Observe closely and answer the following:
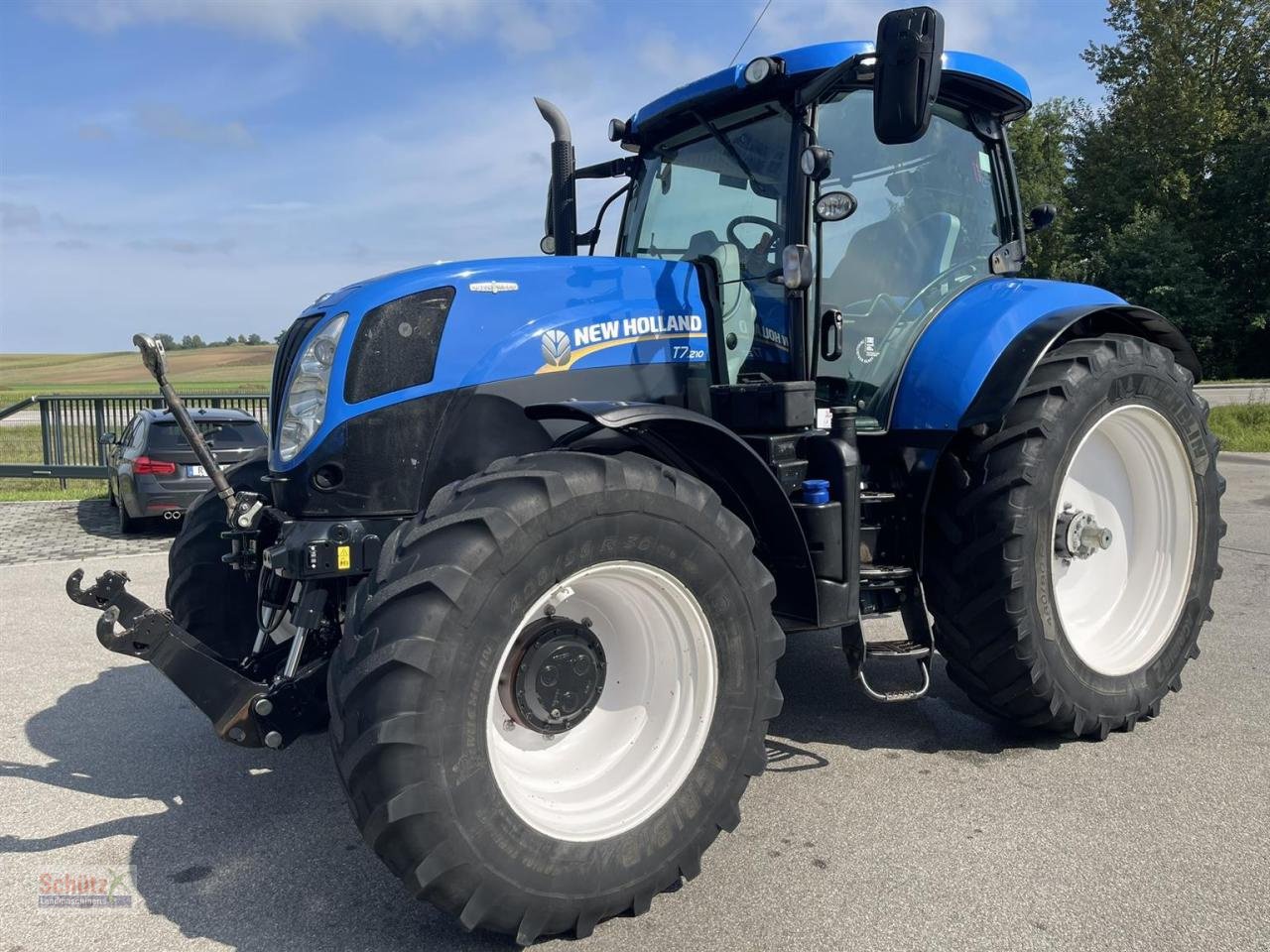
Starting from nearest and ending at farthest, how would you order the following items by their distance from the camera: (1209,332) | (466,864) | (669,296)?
1. (466,864)
2. (669,296)
3. (1209,332)

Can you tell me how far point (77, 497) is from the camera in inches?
517

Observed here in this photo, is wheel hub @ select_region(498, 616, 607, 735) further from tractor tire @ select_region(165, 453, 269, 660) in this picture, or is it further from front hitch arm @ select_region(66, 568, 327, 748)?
tractor tire @ select_region(165, 453, 269, 660)

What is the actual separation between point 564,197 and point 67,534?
8.16m

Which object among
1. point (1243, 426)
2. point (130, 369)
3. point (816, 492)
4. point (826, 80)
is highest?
point (130, 369)

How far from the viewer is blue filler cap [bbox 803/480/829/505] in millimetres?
3342

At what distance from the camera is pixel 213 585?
12.9ft

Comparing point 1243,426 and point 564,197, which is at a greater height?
point 564,197

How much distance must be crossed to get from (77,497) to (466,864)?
42.6 ft

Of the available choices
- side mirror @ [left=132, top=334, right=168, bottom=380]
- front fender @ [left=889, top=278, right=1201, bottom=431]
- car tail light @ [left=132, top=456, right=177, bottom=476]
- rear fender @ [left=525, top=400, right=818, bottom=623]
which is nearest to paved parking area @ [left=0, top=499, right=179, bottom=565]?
car tail light @ [left=132, top=456, right=177, bottom=476]

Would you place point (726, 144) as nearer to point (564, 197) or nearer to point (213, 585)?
point (564, 197)

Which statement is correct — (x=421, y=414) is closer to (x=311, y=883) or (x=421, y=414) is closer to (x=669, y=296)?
(x=669, y=296)

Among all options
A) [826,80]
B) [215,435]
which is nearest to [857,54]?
[826,80]

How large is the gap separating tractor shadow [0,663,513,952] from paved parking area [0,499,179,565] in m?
4.91

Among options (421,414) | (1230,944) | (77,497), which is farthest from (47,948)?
(77,497)
